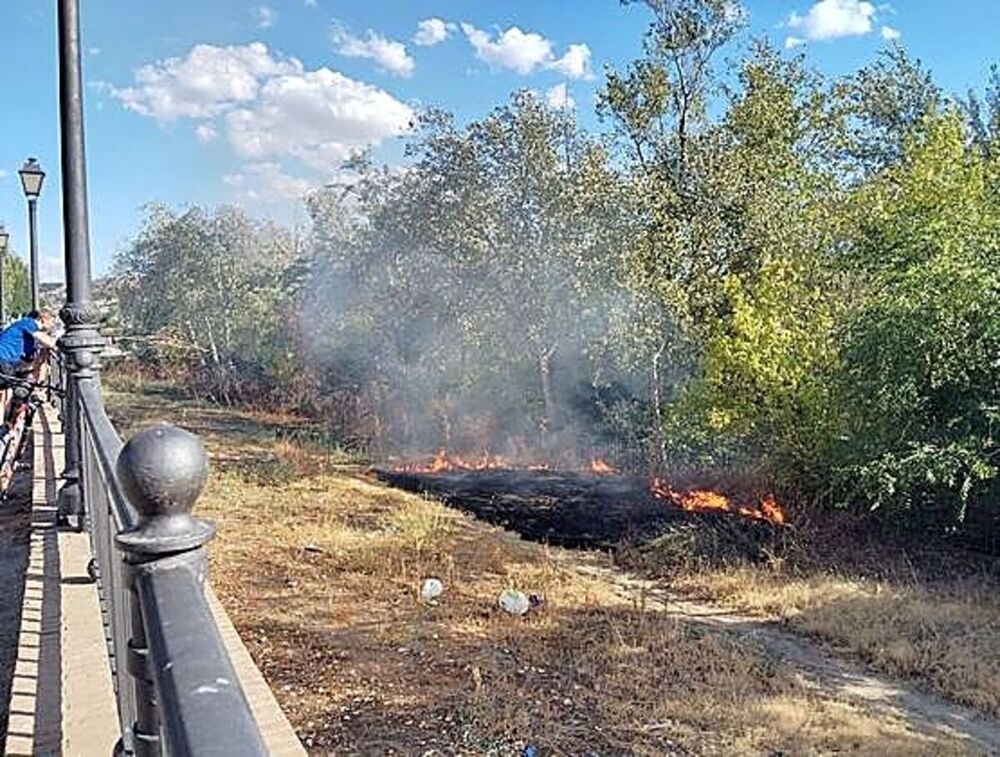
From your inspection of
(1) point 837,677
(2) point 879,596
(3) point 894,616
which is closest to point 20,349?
(1) point 837,677

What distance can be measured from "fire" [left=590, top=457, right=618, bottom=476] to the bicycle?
10.7m

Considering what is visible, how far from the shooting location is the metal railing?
2.27 ft

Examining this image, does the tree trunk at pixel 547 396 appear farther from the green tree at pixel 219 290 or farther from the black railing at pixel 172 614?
the black railing at pixel 172 614

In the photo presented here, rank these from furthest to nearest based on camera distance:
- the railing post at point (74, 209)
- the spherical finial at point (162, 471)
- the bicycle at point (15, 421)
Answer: the bicycle at point (15, 421)
the railing post at point (74, 209)
the spherical finial at point (162, 471)

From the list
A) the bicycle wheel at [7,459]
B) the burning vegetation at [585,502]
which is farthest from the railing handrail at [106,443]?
the burning vegetation at [585,502]

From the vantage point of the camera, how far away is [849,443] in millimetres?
10711

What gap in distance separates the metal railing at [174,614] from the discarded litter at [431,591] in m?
6.61

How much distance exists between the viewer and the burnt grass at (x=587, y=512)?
1152cm

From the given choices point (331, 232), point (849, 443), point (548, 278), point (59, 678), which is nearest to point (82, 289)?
point (59, 678)

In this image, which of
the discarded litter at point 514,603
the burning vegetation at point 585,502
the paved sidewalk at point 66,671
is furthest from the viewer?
the burning vegetation at point 585,502

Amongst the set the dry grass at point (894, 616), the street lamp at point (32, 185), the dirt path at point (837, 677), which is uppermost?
the street lamp at point (32, 185)

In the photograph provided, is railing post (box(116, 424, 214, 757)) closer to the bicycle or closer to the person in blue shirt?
the bicycle

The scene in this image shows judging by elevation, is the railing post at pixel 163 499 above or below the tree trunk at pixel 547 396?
above

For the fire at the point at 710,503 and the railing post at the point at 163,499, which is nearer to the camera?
the railing post at the point at 163,499
